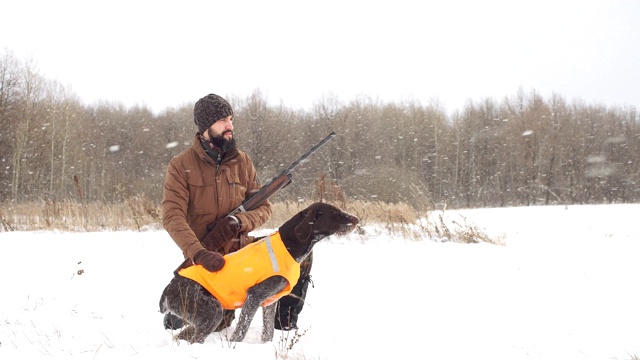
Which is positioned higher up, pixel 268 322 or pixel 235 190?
pixel 235 190

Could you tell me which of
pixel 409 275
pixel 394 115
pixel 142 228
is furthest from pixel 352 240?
pixel 394 115

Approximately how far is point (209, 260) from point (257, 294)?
1.26 ft

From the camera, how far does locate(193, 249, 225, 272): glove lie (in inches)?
129

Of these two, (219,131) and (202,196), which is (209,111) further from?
(202,196)

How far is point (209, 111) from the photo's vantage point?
375cm

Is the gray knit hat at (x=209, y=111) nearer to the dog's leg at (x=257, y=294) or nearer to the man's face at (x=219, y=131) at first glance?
the man's face at (x=219, y=131)

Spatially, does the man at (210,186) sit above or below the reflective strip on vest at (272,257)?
above

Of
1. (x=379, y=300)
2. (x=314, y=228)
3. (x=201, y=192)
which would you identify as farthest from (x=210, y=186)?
(x=379, y=300)

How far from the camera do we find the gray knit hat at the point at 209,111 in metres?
3.74

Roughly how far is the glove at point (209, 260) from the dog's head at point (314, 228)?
0.45 m

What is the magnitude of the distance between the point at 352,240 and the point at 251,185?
526 centimetres

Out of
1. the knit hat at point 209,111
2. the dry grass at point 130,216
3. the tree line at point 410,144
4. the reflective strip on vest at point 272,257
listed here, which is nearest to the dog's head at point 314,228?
the reflective strip on vest at point 272,257

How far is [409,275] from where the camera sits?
6.49 meters

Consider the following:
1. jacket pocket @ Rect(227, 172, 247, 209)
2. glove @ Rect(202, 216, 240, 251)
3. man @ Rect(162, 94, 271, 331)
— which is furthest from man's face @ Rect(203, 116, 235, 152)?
glove @ Rect(202, 216, 240, 251)
